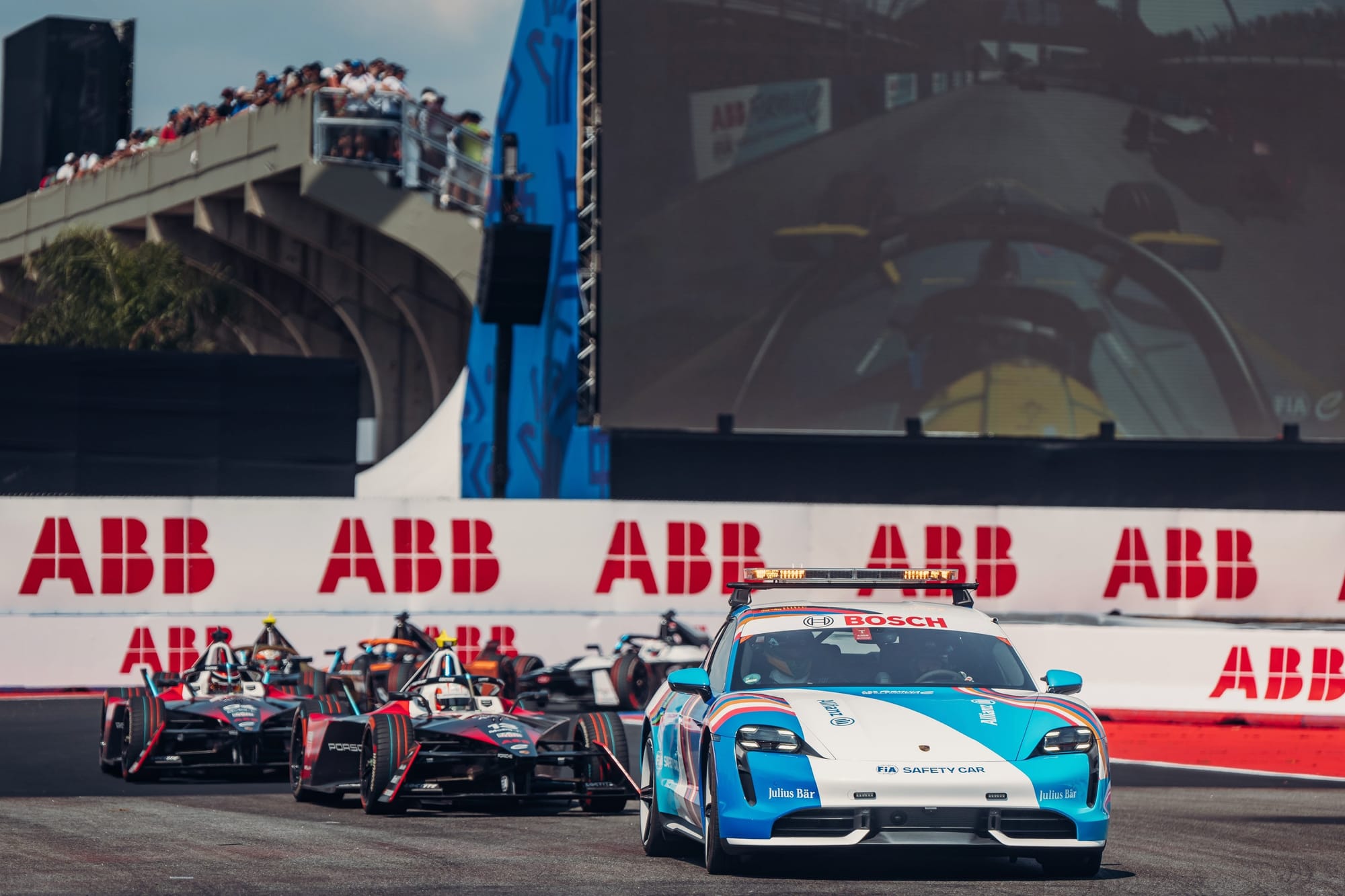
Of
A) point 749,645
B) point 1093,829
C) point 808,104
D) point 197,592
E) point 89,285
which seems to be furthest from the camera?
point 89,285

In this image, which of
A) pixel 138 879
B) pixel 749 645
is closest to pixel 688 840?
pixel 749 645

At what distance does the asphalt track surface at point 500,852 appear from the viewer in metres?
8.71

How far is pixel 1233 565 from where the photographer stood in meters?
23.6

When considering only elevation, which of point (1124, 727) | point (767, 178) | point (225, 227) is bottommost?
point (1124, 727)

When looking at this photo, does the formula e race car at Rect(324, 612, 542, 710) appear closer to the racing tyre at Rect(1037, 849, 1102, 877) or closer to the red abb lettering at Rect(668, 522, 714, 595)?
the red abb lettering at Rect(668, 522, 714, 595)

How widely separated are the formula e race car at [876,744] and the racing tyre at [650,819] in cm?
2

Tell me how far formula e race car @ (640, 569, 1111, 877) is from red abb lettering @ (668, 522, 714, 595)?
13.6 meters

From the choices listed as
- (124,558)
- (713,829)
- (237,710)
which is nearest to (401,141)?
(124,558)

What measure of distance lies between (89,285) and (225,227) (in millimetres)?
3965

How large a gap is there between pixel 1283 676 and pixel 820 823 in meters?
12.2

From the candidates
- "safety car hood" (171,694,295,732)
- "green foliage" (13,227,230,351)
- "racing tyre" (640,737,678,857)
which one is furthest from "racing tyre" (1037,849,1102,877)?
"green foliage" (13,227,230,351)

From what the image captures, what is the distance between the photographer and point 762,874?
29.8ft

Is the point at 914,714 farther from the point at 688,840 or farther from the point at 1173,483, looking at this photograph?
the point at 1173,483

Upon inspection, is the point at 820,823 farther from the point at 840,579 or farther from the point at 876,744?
the point at 840,579
